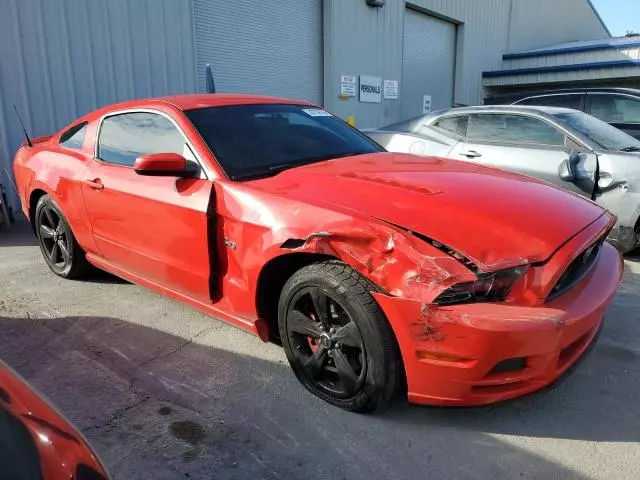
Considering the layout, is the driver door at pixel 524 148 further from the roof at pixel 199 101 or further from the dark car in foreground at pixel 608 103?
the roof at pixel 199 101

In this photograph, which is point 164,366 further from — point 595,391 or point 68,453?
point 595,391

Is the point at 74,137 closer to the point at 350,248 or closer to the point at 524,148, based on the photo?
the point at 350,248

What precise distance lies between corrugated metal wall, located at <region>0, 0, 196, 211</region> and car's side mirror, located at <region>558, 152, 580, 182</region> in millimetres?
6311

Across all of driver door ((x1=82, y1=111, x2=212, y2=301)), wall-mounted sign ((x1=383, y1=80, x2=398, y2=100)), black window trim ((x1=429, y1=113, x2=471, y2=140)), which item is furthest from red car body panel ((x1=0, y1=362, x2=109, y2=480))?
wall-mounted sign ((x1=383, y1=80, x2=398, y2=100))

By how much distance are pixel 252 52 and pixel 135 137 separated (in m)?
7.42

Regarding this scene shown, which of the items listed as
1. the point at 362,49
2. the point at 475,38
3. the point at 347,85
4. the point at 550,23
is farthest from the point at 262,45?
the point at 550,23

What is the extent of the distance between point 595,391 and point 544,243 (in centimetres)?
95

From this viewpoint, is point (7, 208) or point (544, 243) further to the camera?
point (7, 208)

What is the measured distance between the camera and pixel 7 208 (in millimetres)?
6648

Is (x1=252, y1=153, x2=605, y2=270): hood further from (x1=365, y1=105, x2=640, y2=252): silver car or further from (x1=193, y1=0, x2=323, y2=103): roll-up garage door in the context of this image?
(x1=193, y1=0, x2=323, y2=103): roll-up garage door

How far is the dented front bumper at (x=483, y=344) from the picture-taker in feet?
6.60

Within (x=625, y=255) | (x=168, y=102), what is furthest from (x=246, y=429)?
(x=625, y=255)

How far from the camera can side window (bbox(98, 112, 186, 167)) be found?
3197 millimetres

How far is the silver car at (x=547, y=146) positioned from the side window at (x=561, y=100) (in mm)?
1933
